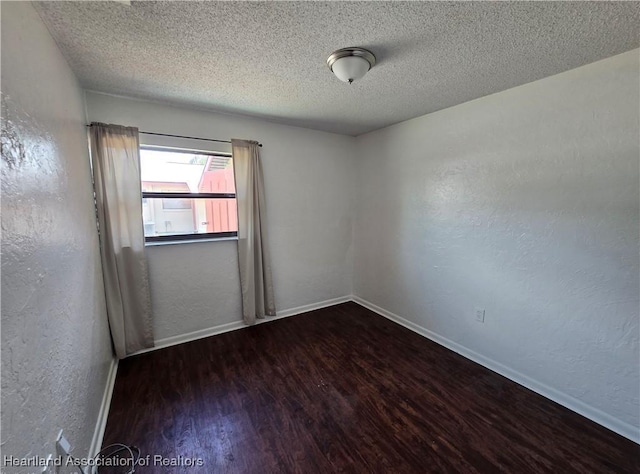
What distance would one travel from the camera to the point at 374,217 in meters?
3.42

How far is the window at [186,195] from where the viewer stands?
2.50m

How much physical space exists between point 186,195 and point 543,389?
136 inches

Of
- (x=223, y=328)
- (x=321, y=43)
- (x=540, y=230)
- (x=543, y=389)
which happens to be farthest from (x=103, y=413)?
(x=540, y=230)

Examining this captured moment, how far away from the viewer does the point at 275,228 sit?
3150 mm

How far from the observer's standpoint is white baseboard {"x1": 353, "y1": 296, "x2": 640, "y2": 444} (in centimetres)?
164

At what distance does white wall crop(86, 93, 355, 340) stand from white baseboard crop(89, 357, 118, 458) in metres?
0.47

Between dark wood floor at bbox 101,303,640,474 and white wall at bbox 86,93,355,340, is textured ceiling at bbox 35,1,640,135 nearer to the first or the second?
white wall at bbox 86,93,355,340

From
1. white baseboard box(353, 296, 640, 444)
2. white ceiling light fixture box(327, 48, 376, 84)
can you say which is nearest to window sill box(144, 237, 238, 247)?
white ceiling light fixture box(327, 48, 376, 84)

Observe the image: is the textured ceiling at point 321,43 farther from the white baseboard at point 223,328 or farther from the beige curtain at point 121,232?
the white baseboard at point 223,328

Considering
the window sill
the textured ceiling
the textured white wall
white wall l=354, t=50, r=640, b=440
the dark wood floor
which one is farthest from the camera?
the window sill

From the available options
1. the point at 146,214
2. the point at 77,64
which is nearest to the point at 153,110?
the point at 77,64

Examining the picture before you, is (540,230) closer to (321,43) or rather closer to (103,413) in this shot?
(321,43)

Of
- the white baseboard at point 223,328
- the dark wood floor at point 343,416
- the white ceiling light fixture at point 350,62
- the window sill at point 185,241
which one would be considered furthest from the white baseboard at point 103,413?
the white ceiling light fixture at point 350,62

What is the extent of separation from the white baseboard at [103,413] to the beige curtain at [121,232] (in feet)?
0.77
